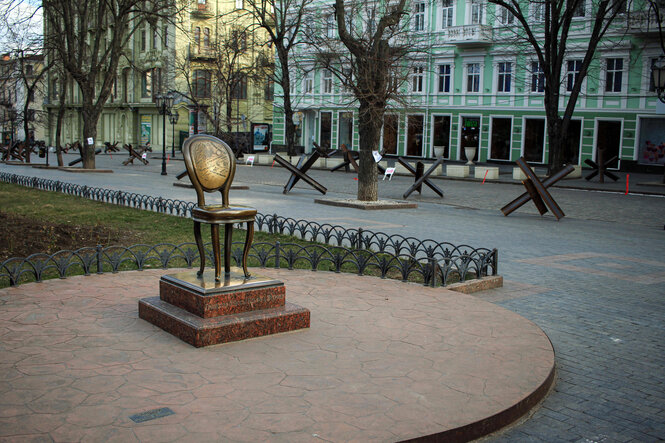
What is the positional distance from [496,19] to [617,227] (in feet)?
88.2

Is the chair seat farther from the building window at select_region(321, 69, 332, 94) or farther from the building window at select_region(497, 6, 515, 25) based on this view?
the building window at select_region(321, 69, 332, 94)

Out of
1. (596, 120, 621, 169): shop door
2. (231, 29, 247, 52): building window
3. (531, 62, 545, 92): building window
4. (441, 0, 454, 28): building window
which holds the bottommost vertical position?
(596, 120, 621, 169): shop door

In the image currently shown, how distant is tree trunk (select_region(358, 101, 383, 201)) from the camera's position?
16.8m

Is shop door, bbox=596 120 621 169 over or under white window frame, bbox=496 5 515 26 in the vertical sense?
under

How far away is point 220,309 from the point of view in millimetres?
5543

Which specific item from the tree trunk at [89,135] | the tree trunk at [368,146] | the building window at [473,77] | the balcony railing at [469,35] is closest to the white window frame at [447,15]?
the balcony railing at [469,35]

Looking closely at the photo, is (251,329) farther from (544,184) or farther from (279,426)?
(544,184)

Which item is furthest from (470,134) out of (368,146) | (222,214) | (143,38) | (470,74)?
(222,214)

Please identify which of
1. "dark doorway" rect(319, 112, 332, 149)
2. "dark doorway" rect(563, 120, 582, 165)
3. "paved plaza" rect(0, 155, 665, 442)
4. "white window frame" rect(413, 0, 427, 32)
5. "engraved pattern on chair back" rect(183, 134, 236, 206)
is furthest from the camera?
"dark doorway" rect(319, 112, 332, 149)

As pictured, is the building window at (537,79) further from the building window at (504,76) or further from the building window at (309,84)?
the building window at (309,84)

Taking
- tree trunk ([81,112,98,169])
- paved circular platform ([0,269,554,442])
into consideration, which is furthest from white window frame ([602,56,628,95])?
paved circular platform ([0,269,554,442])

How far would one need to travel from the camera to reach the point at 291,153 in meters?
40.0

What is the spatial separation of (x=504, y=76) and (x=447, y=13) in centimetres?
555

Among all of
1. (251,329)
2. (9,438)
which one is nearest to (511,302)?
(251,329)
